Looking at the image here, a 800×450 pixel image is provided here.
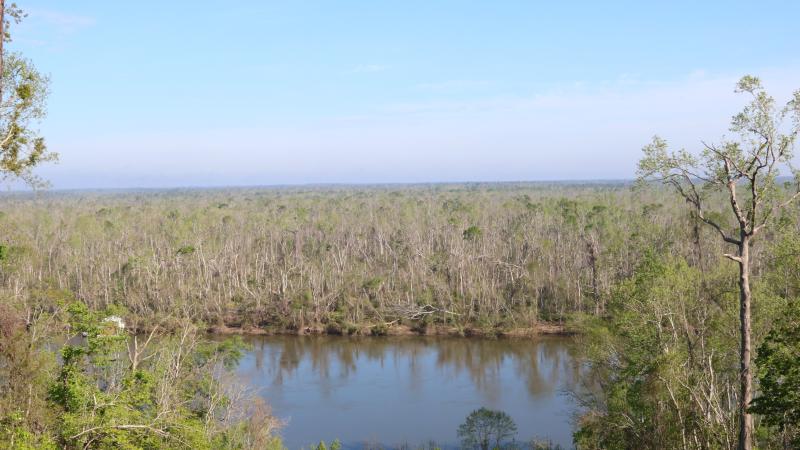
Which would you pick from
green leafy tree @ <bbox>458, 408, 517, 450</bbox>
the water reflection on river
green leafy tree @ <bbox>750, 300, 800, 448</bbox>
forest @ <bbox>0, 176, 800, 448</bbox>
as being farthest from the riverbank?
green leafy tree @ <bbox>750, 300, 800, 448</bbox>

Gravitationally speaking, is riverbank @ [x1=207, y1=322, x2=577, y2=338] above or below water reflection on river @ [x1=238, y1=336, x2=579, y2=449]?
above

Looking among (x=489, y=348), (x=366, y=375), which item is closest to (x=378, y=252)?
(x=489, y=348)

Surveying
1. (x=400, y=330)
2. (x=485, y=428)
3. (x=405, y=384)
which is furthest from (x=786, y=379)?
(x=400, y=330)

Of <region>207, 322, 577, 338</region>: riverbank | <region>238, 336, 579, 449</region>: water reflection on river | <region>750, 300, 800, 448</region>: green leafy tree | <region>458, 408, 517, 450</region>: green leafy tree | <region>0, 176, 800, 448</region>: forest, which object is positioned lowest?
<region>238, 336, 579, 449</region>: water reflection on river

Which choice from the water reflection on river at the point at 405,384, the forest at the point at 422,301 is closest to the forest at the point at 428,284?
the forest at the point at 422,301

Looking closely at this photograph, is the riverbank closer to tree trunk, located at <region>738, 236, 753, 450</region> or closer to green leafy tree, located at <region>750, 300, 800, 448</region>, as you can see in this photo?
tree trunk, located at <region>738, 236, 753, 450</region>

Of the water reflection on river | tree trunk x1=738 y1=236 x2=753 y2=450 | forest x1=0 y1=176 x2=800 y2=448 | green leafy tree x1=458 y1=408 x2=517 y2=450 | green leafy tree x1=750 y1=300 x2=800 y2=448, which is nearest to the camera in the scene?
green leafy tree x1=750 y1=300 x2=800 y2=448

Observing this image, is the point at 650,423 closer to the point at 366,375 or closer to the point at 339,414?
the point at 339,414

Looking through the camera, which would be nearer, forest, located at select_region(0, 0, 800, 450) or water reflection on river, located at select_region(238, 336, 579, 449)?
forest, located at select_region(0, 0, 800, 450)
